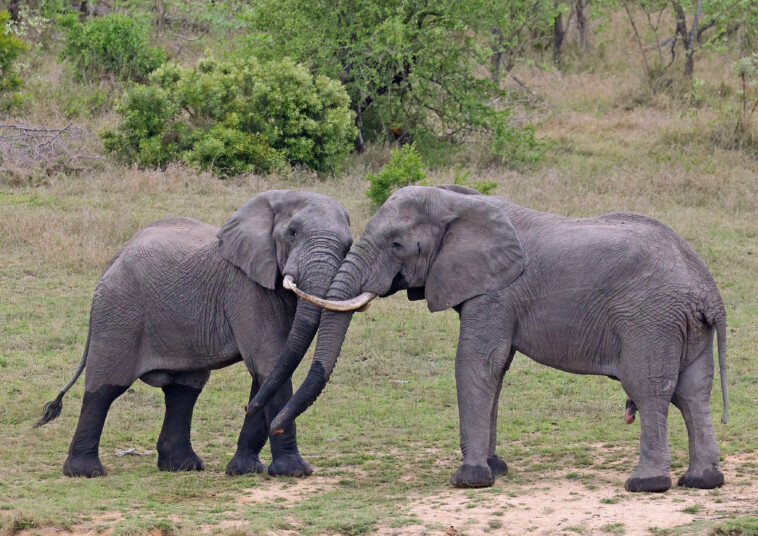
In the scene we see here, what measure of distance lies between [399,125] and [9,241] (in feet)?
24.2

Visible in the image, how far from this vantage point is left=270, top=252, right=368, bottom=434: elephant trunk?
7.33 m

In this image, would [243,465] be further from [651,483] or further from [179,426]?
[651,483]

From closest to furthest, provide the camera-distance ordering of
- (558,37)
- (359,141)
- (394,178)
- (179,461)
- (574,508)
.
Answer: (574,508) < (179,461) < (394,178) < (359,141) < (558,37)

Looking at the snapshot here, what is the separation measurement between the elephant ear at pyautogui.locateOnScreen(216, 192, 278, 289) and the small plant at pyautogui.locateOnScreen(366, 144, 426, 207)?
727 cm

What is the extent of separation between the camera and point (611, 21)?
2777 centimetres

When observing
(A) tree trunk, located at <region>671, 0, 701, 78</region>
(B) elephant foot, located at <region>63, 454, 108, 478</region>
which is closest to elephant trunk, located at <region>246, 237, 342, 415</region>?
(B) elephant foot, located at <region>63, 454, 108, 478</region>

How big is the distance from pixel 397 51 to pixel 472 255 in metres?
11.4

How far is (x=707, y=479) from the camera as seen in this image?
23.9 ft

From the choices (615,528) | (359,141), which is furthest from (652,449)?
(359,141)

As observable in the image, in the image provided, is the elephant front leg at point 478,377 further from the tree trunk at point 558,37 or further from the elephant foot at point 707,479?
the tree trunk at point 558,37

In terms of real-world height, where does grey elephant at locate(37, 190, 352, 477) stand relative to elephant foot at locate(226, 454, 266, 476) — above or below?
above

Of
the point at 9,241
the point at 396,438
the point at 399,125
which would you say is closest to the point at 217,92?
the point at 399,125

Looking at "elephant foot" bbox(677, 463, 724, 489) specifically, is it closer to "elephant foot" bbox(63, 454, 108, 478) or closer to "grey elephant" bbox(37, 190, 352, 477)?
"grey elephant" bbox(37, 190, 352, 477)

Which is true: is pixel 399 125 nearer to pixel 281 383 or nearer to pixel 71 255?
pixel 71 255
